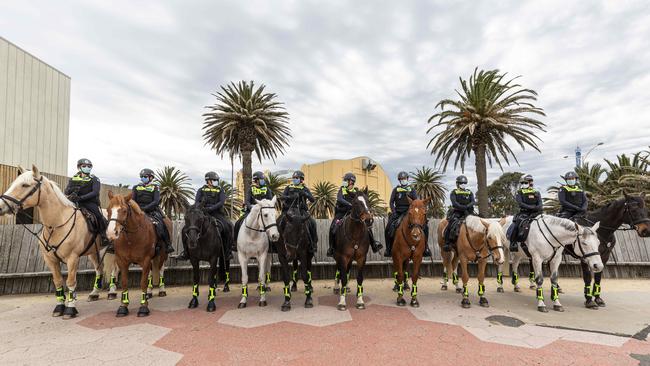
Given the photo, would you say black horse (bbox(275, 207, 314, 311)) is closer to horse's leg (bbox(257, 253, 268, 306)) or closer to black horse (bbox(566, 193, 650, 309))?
horse's leg (bbox(257, 253, 268, 306))

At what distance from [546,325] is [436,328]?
7.89ft

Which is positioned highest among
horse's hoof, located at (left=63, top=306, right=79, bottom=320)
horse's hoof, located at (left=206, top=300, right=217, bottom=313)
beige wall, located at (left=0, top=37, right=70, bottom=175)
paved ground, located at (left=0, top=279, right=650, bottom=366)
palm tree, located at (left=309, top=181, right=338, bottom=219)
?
beige wall, located at (left=0, top=37, right=70, bottom=175)

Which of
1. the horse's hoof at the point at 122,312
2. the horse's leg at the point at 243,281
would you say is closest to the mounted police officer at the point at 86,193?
the horse's hoof at the point at 122,312

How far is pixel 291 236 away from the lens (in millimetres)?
7152

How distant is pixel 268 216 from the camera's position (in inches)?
270

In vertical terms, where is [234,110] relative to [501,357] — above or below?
above

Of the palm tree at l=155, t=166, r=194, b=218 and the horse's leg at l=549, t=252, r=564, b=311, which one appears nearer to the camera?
the horse's leg at l=549, t=252, r=564, b=311

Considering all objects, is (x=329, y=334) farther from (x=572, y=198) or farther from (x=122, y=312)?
(x=572, y=198)

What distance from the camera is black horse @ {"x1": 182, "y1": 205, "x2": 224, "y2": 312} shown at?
684 centimetres

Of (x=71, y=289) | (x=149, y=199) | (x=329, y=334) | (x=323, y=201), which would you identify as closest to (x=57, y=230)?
(x=71, y=289)

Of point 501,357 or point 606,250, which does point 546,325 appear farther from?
point 606,250

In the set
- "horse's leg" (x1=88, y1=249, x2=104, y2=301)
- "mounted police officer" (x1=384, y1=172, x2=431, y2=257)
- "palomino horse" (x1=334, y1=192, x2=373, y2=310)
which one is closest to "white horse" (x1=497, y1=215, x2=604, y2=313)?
"mounted police officer" (x1=384, y1=172, x2=431, y2=257)

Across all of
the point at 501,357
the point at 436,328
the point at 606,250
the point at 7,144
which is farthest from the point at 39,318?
the point at 7,144

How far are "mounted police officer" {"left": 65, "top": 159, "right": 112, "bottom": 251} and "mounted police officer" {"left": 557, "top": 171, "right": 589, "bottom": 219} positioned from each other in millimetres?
12334
